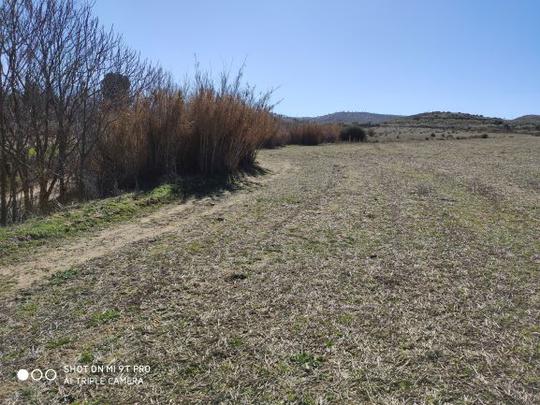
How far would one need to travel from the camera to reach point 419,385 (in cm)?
288

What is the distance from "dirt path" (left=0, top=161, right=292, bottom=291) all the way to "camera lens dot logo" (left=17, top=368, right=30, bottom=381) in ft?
5.47

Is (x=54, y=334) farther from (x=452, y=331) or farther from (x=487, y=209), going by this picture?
(x=487, y=209)

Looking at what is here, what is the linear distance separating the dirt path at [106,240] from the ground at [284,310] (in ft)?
0.11

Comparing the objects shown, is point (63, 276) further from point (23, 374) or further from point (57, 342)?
point (23, 374)

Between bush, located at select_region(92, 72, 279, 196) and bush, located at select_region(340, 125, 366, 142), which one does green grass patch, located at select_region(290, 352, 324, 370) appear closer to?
bush, located at select_region(92, 72, 279, 196)

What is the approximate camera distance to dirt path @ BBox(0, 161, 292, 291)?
4.90 meters

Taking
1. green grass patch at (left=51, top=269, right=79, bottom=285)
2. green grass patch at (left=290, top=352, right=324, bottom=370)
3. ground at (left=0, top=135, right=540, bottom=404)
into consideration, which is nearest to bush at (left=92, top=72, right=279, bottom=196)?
ground at (left=0, top=135, right=540, bottom=404)

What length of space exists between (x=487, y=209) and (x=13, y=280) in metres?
7.63

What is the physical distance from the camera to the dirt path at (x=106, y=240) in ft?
16.1

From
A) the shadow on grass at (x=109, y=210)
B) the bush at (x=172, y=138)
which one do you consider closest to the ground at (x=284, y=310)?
the shadow on grass at (x=109, y=210)

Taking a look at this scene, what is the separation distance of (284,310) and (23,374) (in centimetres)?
195

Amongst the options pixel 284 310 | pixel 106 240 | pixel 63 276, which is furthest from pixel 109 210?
pixel 284 310

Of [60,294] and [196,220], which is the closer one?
[60,294]

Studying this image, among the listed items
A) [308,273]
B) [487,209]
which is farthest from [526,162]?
[308,273]
